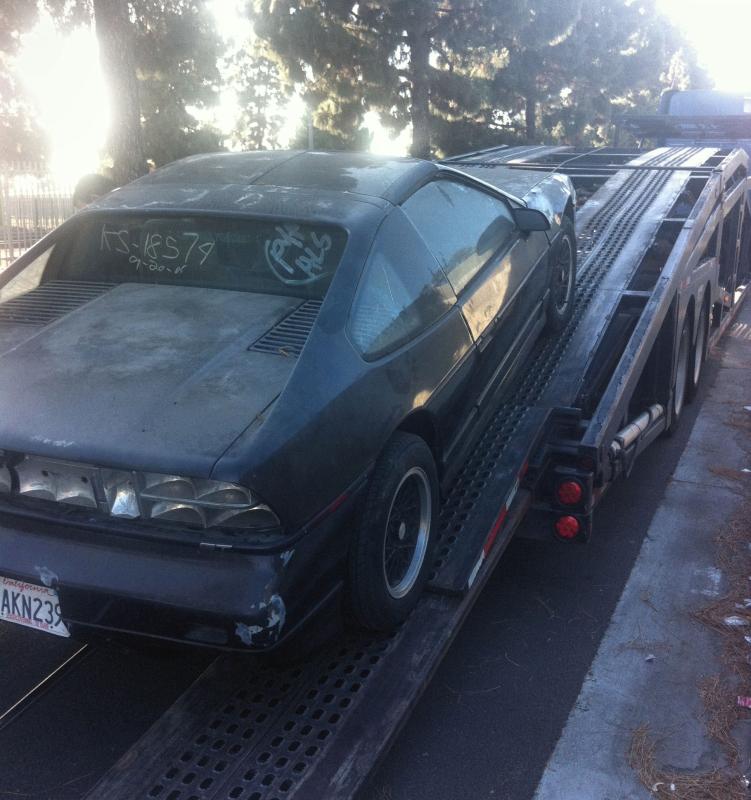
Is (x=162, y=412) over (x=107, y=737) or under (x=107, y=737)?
over

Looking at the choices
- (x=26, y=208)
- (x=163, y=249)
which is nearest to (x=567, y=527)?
(x=163, y=249)

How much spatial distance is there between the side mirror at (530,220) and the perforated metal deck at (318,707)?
123 cm

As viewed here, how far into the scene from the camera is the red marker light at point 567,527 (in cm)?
400

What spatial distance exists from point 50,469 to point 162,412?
1.24 feet

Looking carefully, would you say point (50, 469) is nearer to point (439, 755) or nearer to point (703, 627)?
point (439, 755)

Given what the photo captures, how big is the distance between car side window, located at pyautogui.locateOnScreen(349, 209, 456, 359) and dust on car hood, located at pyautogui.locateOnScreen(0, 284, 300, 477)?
0.31m

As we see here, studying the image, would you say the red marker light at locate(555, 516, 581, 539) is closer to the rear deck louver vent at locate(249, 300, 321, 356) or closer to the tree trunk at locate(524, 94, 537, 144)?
the rear deck louver vent at locate(249, 300, 321, 356)

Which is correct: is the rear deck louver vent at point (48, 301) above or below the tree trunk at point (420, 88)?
below

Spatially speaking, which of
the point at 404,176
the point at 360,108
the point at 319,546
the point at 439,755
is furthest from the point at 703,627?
the point at 360,108

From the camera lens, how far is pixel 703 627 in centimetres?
394

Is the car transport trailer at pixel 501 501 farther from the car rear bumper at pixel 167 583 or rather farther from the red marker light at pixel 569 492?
the car rear bumper at pixel 167 583

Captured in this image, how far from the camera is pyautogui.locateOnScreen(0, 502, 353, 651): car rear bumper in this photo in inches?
99.5

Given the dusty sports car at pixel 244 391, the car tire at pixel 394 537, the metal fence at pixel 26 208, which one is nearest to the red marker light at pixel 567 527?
the dusty sports car at pixel 244 391

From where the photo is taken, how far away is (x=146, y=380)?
2.83m
